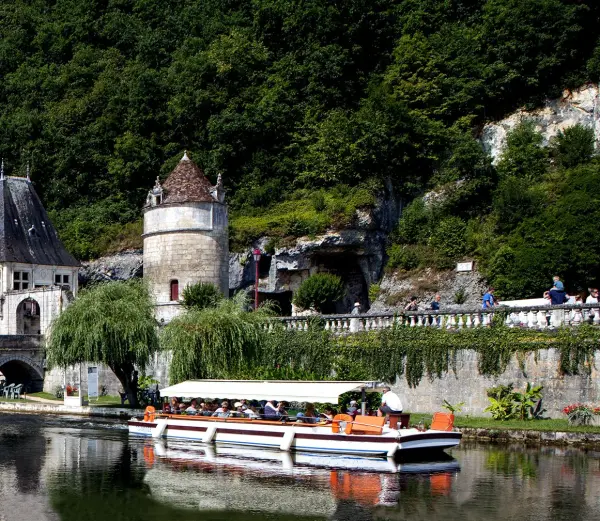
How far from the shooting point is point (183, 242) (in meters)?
45.2

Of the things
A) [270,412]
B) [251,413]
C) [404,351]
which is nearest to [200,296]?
[404,351]

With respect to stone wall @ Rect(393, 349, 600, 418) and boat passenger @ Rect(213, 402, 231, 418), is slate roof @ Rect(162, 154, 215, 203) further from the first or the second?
boat passenger @ Rect(213, 402, 231, 418)

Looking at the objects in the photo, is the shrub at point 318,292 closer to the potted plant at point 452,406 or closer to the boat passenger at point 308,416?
the potted plant at point 452,406

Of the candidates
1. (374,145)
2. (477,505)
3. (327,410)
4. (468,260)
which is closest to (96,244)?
(374,145)

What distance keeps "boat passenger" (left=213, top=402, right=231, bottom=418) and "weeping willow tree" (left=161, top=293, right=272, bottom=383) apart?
4.84 m

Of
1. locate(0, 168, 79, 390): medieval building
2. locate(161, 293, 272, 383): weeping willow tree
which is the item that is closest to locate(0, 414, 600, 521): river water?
locate(161, 293, 272, 383): weeping willow tree

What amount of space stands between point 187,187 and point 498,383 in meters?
21.0

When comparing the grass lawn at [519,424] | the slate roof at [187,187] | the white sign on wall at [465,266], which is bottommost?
the grass lawn at [519,424]

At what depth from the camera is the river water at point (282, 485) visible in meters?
18.1

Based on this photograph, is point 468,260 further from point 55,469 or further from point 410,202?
point 55,469

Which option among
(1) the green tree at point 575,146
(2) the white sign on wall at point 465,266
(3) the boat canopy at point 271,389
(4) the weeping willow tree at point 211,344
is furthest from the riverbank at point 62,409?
(1) the green tree at point 575,146

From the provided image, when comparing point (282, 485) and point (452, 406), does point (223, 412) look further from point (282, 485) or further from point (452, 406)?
point (282, 485)

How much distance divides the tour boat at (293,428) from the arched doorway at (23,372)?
19.5 meters

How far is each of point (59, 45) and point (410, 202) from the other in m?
36.8
